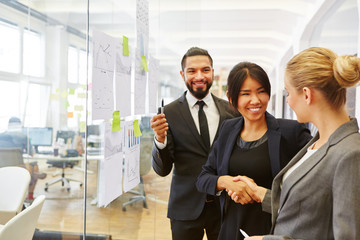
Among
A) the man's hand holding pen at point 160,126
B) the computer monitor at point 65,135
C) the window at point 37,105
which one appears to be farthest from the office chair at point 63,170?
the man's hand holding pen at point 160,126

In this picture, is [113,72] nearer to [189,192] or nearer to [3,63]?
[189,192]

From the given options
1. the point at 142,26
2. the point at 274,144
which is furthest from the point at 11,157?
the point at 274,144

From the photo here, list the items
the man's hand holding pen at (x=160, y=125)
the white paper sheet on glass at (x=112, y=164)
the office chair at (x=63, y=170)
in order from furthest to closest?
the office chair at (x=63, y=170), the man's hand holding pen at (x=160, y=125), the white paper sheet on glass at (x=112, y=164)

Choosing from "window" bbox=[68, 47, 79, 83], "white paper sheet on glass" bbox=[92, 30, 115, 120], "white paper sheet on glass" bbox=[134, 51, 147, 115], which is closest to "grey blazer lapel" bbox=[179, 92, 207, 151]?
"white paper sheet on glass" bbox=[134, 51, 147, 115]

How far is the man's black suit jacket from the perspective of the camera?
214 centimetres

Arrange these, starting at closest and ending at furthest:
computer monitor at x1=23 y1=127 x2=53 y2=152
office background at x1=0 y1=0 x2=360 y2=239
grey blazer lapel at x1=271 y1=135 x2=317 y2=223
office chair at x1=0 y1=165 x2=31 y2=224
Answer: grey blazer lapel at x1=271 y1=135 x2=317 y2=223 → office chair at x1=0 y1=165 x2=31 y2=224 → office background at x1=0 y1=0 x2=360 y2=239 → computer monitor at x1=23 y1=127 x2=53 y2=152

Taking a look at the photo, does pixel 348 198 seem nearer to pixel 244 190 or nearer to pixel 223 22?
pixel 244 190

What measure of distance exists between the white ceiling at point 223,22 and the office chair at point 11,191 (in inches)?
47.7

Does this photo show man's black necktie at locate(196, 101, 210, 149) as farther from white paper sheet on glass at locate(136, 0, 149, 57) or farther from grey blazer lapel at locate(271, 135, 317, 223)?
grey blazer lapel at locate(271, 135, 317, 223)

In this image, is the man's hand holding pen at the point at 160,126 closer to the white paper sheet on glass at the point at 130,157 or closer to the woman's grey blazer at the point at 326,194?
the white paper sheet on glass at the point at 130,157

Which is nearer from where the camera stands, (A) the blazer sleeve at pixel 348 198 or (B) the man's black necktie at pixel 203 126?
(A) the blazer sleeve at pixel 348 198

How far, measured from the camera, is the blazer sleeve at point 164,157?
2.14 m

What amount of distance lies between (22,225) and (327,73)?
1.54 metres

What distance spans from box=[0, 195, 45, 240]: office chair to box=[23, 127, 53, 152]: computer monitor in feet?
4.55
